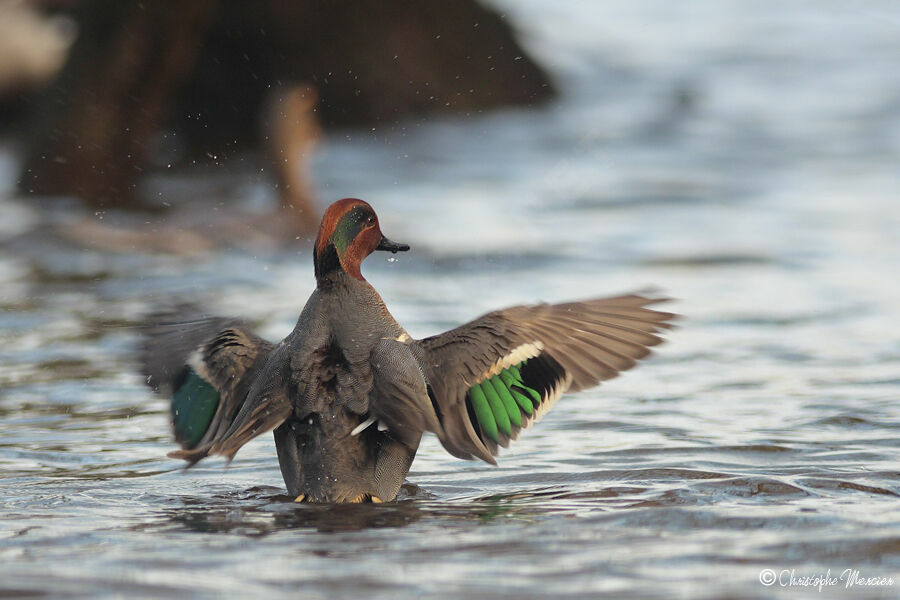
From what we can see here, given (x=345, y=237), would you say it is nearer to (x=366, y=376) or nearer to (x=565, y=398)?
(x=366, y=376)

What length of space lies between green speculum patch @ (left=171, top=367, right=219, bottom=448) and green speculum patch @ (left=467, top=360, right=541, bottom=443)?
0.96 m

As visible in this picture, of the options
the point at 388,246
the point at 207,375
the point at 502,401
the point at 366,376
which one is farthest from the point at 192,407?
the point at 502,401

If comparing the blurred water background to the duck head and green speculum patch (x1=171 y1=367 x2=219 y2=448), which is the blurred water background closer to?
green speculum patch (x1=171 y1=367 x2=219 y2=448)

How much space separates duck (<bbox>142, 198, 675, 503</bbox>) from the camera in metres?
4.38

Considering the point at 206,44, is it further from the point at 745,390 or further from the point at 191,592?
the point at 191,592

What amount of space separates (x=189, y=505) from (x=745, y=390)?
109 inches

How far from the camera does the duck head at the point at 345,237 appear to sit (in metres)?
4.70

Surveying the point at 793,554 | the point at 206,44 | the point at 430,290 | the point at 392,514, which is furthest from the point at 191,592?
the point at 206,44

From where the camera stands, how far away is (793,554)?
348 cm

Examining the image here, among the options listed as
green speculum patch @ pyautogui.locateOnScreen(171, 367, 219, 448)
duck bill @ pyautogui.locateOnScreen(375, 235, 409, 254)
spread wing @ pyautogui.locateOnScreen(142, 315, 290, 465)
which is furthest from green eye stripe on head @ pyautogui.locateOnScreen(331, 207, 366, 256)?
green speculum patch @ pyautogui.locateOnScreen(171, 367, 219, 448)

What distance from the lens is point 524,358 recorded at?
468cm

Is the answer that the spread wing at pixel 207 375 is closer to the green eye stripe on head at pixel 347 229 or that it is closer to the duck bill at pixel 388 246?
the green eye stripe on head at pixel 347 229

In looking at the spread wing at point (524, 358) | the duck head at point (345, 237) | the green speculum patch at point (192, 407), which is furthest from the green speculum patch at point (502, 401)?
the green speculum patch at point (192, 407)

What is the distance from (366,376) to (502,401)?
522 millimetres
